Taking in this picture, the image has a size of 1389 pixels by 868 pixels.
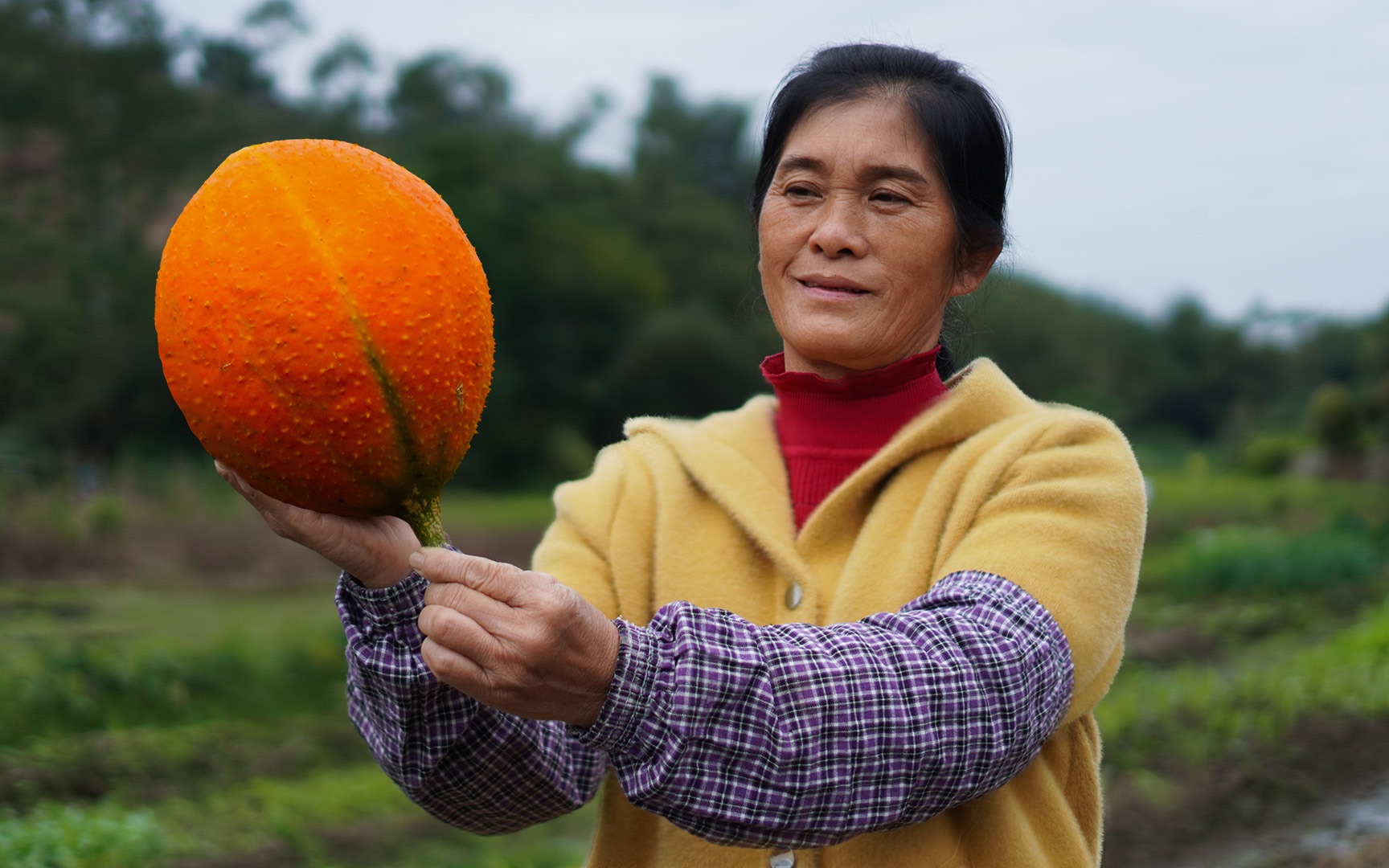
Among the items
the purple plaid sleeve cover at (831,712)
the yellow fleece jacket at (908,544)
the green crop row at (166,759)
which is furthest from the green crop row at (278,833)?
the purple plaid sleeve cover at (831,712)

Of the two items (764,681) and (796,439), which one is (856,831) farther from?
(796,439)

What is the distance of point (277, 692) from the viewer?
692 cm

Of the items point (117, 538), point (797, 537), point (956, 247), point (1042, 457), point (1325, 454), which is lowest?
point (1325, 454)

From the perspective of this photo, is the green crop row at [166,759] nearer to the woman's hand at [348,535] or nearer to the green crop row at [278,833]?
the green crop row at [278,833]

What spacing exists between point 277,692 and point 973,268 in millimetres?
6008

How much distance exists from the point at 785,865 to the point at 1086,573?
1.75 ft

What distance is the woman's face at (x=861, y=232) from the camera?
5.53 ft

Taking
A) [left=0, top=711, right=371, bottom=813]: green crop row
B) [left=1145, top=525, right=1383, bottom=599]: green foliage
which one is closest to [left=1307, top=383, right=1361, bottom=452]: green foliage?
[left=1145, top=525, right=1383, bottom=599]: green foliage

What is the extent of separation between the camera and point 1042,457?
1.61 meters

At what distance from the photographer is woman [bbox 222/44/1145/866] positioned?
4.05 feet

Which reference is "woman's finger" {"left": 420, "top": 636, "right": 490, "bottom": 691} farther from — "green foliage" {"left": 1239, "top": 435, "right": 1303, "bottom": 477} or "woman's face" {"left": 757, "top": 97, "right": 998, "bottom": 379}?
"green foliage" {"left": 1239, "top": 435, "right": 1303, "bottom": 477}

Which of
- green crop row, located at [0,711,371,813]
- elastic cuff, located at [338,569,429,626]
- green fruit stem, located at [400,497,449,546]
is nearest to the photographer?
green fruit stem, located at [400,497,449,546]

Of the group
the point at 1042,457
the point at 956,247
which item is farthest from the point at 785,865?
the point at 956,247

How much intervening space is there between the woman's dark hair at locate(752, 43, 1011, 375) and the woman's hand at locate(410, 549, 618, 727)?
2.83 ft
